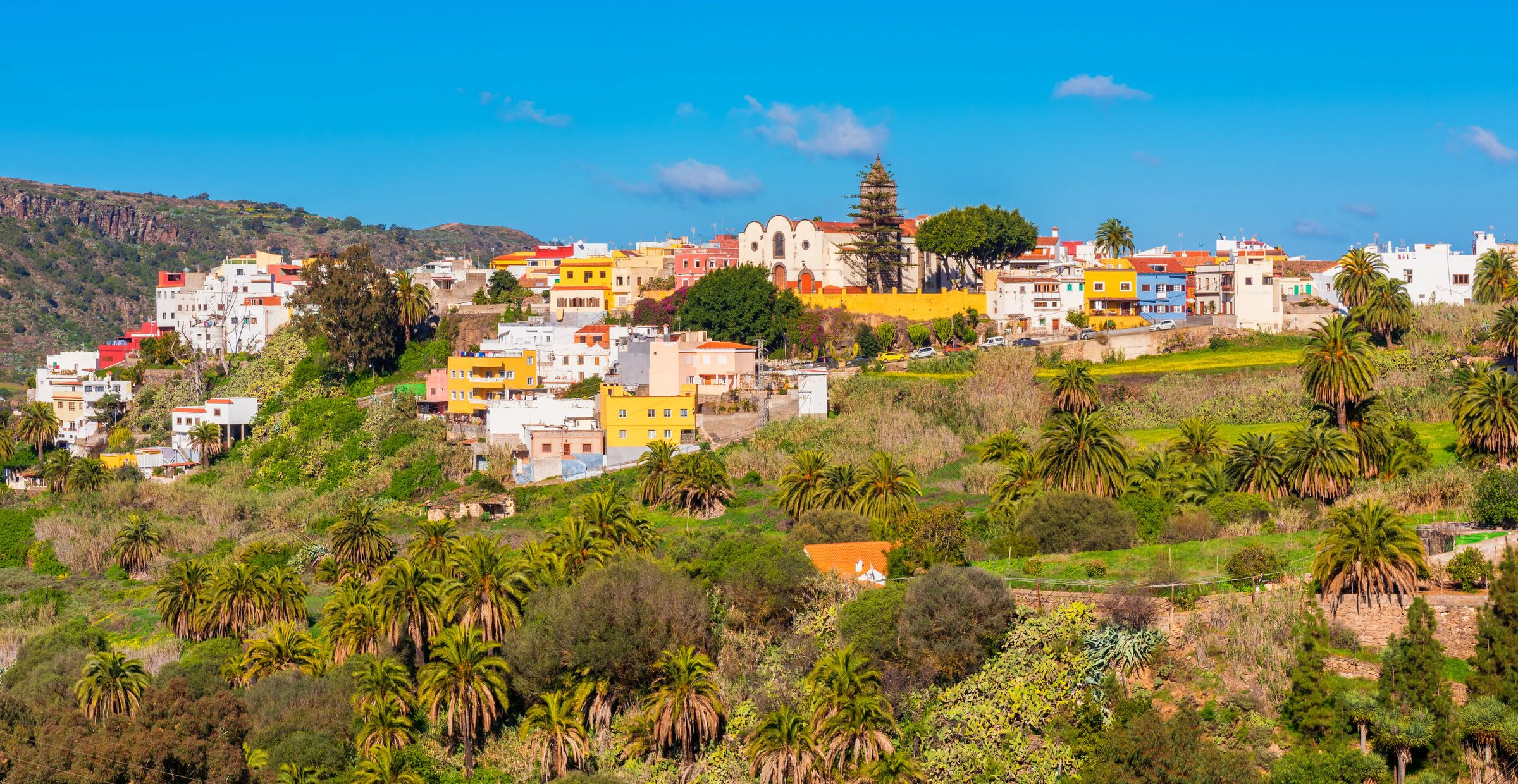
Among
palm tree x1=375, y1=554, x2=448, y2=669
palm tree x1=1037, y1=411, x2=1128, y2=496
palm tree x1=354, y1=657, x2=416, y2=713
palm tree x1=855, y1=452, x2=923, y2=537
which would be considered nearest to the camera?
palm tree x1=354, y1=657, x2=416, y2=713

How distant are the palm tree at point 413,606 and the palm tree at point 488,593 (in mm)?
420

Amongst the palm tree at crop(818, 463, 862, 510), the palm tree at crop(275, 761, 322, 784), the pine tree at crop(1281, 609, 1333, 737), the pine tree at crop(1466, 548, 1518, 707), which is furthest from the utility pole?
the pine tree at crop(1466, 548, 1518, 707)

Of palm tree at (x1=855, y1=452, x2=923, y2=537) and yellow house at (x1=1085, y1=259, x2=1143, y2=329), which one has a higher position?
yellow house at (x1=1085, y1=259, x2=1143, y2=329)

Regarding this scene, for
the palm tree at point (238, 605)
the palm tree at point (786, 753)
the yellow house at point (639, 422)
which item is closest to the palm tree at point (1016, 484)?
the palm tree at point (786, 753)

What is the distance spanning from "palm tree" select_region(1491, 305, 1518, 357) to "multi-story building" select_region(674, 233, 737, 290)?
33.9 metres

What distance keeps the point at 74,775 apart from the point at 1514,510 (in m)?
31.4

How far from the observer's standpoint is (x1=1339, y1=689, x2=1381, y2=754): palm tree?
30969 millimetres

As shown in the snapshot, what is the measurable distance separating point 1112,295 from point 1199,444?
985 inches

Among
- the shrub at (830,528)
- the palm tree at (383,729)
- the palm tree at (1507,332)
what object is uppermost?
the palm tree at (1507,332)

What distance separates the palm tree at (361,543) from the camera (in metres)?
51.2

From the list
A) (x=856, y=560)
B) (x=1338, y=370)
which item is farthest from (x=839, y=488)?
(x=1338, y=370)

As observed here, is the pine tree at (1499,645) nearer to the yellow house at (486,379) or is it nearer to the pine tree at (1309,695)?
the pine tree at (1309,695)

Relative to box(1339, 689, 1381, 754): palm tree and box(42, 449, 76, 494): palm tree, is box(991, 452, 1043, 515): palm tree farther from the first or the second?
box(42, 449, 76, 494): palm tree

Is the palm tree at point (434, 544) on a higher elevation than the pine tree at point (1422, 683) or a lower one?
higher
